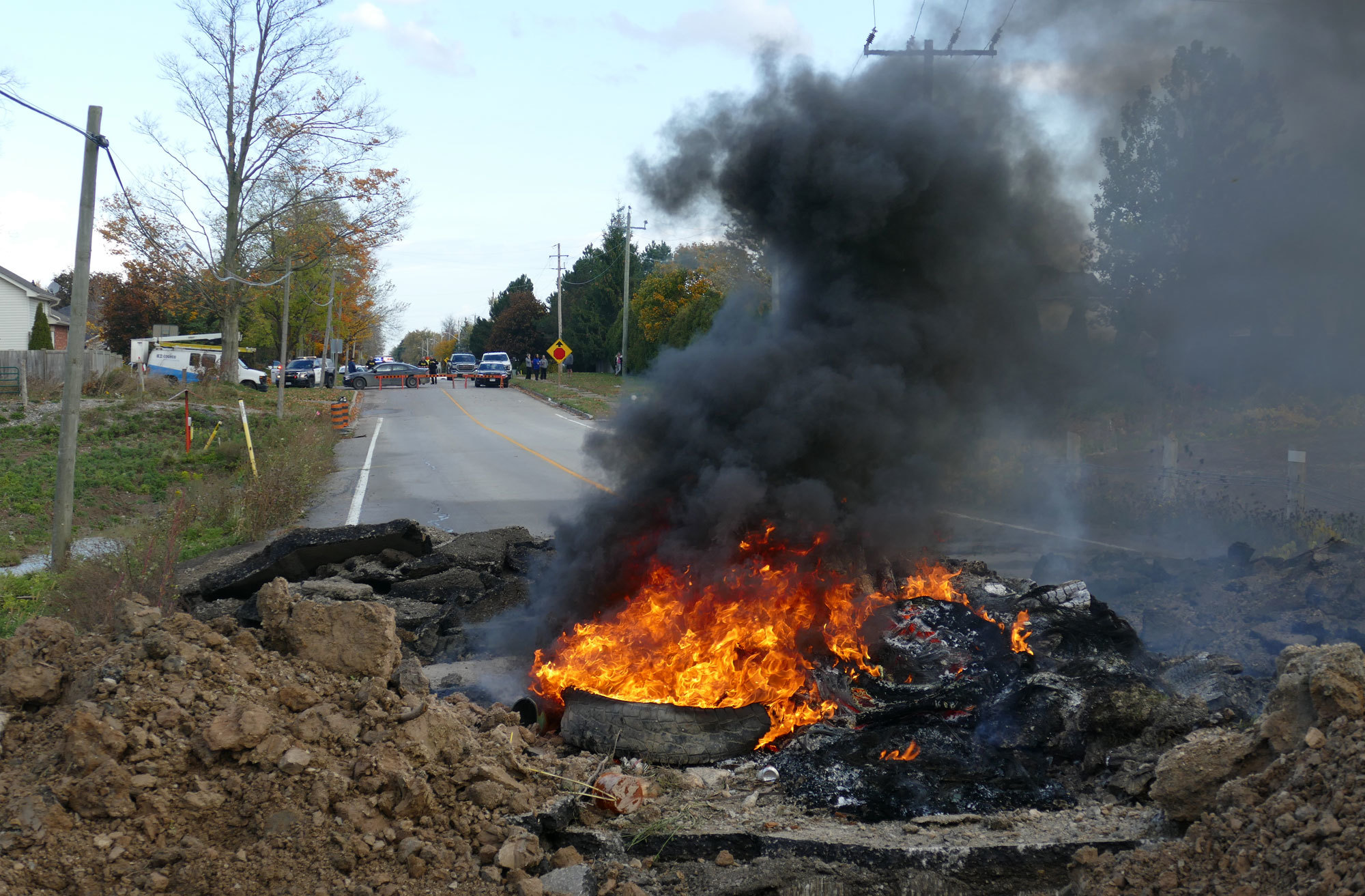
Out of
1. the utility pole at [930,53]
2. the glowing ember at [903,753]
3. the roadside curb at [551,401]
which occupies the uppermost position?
the utility pole at [930,53]

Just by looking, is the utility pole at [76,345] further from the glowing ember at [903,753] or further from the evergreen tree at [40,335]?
the evergreen tree at [40,335]

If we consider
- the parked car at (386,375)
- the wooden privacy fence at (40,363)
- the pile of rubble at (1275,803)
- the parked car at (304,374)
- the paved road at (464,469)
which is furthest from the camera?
the parked car at (386,375)

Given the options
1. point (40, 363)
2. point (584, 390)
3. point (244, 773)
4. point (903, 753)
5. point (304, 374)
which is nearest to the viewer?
point (244, 773)

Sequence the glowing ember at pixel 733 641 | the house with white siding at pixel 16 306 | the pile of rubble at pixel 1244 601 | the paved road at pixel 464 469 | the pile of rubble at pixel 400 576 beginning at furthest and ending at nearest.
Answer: the house with white siding at pixel 16 306 < the paved road at pixel 464 469 < the pile of rubble at pixel 400 576 < the pile of rubble at pixel 1244 601 < the glowing ember at pixel 733 641

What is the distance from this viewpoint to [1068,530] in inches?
497

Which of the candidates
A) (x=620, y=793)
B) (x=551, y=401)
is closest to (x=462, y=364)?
(x=551, y=401)

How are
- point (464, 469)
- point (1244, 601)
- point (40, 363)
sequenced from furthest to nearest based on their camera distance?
point (40, 363) → point (464, 469) → point (1244, 601)

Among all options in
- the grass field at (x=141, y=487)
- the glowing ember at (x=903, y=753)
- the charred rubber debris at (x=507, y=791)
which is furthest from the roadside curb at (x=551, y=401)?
the charred rubber debris at (x=507, y=791)

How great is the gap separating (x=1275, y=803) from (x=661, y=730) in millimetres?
3087

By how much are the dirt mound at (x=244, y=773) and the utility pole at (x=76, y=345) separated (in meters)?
6.36

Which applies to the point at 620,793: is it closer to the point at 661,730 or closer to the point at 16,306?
the point at 661,730

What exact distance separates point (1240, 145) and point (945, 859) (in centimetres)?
1239

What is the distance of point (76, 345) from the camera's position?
10.9m

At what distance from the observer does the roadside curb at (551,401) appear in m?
36.2
